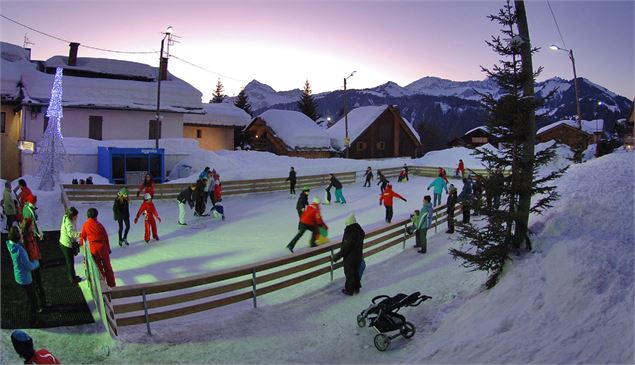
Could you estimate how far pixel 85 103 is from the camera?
31.3 m

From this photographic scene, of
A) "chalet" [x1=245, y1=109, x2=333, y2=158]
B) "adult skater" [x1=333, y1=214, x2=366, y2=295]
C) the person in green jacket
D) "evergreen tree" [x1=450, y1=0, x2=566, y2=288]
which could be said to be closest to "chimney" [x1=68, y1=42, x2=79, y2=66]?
"chalet" [x1=245, y1=109, x2=333, y2=158]

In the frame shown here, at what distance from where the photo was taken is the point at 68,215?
9.48 m

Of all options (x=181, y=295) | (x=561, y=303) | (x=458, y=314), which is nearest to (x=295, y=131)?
(x=181, y=295)

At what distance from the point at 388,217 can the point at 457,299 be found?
342 inches

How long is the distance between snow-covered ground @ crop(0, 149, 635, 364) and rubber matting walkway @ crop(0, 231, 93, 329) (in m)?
0.39

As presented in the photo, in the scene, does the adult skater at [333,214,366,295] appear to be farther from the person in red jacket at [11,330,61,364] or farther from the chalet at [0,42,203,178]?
the chalet at [0,42,203,178]

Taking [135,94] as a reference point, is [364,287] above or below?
below

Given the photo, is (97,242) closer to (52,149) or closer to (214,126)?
(52,149)

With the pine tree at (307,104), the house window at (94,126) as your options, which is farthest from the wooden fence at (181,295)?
the pine tree at (307,104)

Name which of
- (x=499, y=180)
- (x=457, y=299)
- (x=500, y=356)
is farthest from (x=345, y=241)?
(x=500, y=356)

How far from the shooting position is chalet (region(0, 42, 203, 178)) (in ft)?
98.5

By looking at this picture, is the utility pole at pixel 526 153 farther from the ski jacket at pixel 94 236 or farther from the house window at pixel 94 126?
the house window at pixel 94 126

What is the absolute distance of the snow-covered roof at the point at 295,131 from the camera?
4431 cm

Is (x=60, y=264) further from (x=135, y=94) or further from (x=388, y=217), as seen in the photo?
(x=135, y=94)
